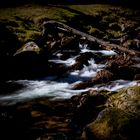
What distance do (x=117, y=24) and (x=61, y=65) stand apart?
6.86 m

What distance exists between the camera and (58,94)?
31.3 feet

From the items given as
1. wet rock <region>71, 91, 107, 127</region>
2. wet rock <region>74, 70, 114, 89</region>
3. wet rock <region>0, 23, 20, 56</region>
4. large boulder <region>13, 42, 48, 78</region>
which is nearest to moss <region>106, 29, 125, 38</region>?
wet rock <region>0, 23, 20, 56</region>

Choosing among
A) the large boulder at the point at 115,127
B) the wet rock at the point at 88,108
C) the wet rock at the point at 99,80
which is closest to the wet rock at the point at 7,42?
the wet rock at the point at 99,80

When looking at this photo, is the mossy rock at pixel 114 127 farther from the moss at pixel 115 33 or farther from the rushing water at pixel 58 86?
the moss at pixel 115 33

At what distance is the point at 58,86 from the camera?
10.6 m

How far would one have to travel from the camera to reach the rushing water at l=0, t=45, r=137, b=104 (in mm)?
9391

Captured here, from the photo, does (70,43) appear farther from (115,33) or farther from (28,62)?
(115,33)

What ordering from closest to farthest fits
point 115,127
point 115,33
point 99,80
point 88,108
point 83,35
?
point 115,127 → point 88,108 → point 99,80 → point 83,35 → point 115,33

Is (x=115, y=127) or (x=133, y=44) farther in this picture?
(x=133, y=44)

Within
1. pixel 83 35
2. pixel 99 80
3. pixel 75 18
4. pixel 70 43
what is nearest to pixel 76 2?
pixel 75 18

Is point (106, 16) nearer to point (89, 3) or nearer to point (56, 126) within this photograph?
point (89, 3)

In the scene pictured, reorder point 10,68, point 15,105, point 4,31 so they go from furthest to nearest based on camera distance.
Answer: point 4,31 < point 10,68 < point 15,105

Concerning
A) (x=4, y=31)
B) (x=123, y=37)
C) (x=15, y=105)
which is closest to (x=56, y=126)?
(x=15, y=105)

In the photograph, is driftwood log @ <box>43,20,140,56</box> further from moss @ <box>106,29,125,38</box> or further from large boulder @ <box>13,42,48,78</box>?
moss @ <box>106,29,125,38</box>
